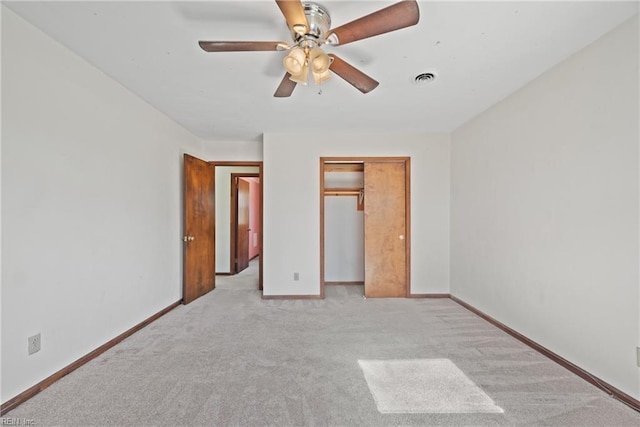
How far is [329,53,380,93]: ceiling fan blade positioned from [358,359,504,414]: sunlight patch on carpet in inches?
81.0

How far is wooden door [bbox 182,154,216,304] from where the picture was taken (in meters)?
3.61

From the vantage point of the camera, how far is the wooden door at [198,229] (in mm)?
3607

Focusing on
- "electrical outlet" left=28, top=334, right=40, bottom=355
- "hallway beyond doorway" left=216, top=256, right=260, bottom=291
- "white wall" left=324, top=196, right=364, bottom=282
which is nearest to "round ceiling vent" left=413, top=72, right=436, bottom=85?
"white wall" left=324, top=196, right=364, bottom=282

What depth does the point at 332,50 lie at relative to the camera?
1.98m

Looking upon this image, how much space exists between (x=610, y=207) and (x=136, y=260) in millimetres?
3907

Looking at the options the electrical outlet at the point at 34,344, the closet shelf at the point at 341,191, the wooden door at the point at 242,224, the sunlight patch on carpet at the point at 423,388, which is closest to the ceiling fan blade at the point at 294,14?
the sunlight patch on carpet at the point at 423,388

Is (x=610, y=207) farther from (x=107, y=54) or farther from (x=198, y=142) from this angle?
(x=198, y=142)

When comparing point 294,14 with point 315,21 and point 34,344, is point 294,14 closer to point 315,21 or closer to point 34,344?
point 315,21

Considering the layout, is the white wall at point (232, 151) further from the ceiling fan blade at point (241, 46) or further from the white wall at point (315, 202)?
the ceiling fan blade at point (241, 46)

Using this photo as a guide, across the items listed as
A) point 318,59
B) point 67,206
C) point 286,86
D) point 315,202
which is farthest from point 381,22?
point 315,202

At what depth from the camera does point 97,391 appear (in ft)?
5.90

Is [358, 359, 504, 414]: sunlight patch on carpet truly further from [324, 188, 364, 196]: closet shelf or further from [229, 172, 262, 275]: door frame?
[229, 172, 262, 275]: door frame

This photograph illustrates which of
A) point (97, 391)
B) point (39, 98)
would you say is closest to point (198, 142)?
point (39, 98)

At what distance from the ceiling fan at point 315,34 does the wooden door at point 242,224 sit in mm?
4326
